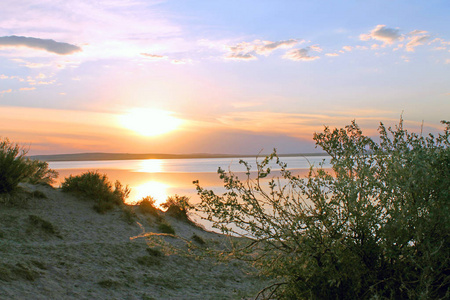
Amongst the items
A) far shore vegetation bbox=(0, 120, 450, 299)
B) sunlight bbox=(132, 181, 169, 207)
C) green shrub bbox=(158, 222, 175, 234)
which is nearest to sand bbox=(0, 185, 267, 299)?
green shrub bbox=(158, 222, 175, 234)

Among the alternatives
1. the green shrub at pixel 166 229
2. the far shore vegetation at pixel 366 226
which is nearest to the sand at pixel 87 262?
the green shrub at pixel 166 229

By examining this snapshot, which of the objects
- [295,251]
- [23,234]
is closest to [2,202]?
[23,234]

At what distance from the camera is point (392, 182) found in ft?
13.8

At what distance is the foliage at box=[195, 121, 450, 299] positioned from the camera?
4.11 m

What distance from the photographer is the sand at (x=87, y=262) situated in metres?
6.49

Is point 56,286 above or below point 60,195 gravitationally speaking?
below

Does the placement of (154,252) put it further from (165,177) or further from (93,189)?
(165,177)

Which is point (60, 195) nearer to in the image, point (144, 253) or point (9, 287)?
point (144, 253)

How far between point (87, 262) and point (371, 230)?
226 inches

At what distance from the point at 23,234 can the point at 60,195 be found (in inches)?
121

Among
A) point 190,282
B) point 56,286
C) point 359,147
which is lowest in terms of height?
point 190,282

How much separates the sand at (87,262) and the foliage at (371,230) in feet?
3.30

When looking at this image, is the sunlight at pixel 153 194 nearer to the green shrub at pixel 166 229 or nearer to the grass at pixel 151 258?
the green shrub at pixel 166 229

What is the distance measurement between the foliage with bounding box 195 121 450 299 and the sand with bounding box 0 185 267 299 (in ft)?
3.30
